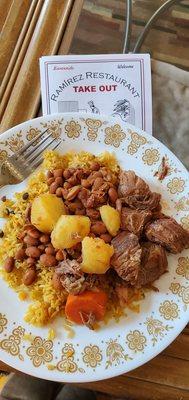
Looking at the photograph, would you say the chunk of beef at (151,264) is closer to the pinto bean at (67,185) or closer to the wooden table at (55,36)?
the pinto bean at (67,185)

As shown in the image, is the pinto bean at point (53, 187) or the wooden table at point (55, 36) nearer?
the pinto bean at point (53, 187)

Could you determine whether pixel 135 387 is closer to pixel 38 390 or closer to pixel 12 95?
pixel 38 390

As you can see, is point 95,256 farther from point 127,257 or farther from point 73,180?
point 73,180

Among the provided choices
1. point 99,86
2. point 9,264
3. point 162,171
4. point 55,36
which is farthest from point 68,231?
point 55,36

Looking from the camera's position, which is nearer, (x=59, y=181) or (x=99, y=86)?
(x=59, y=181)

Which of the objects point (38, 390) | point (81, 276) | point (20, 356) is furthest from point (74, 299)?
point (38, 390)

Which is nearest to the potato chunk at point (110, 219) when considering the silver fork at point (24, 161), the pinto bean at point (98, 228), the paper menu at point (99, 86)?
the pinto bean at point (98, 228)
